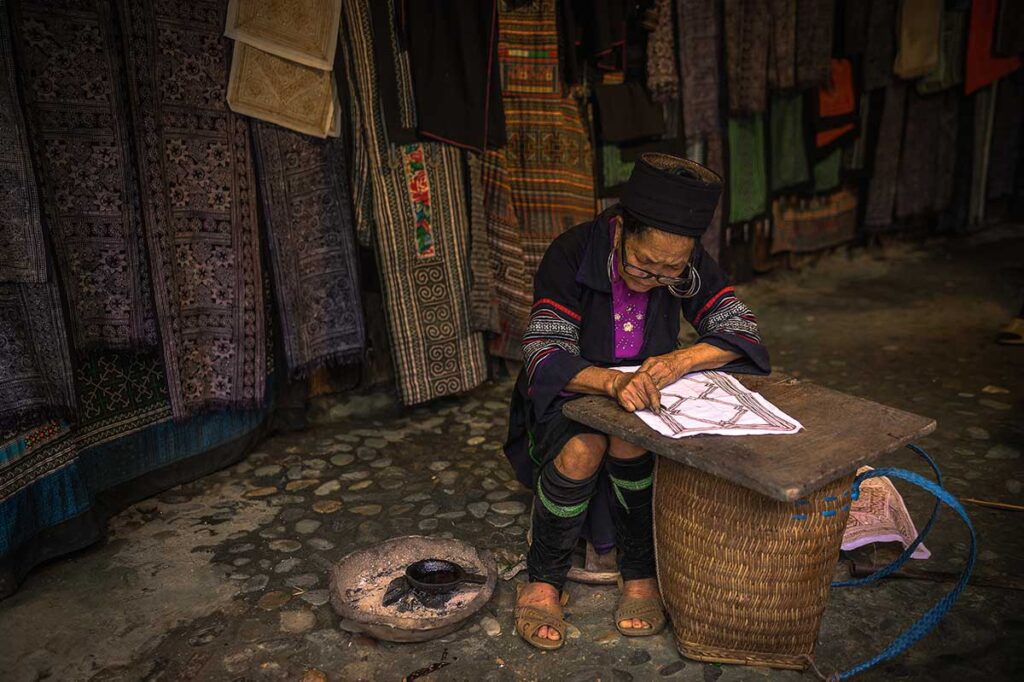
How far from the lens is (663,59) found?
4820 mm

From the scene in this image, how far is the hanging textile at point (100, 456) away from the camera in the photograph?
2688 millimetres

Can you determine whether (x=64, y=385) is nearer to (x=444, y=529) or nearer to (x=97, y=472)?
(x=97, y=472)

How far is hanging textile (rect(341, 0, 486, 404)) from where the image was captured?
3553mm

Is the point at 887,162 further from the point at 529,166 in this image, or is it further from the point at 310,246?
the point at 310,246

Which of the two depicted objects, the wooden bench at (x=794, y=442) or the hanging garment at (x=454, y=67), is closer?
the wooden bench at (x=794, y=442)

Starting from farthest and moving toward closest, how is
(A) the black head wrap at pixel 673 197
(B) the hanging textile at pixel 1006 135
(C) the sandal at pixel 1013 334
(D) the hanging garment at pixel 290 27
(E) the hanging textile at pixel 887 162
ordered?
1. (B) the hanging textile at pixel 1006 135
2. (E) the hanging textile at pixel 887 162
3. (C) the sandal at pixel 1013 334
4. (D) the hanging garment at pixel 290 27
5. (A) the black head wrap at pixel 673 197

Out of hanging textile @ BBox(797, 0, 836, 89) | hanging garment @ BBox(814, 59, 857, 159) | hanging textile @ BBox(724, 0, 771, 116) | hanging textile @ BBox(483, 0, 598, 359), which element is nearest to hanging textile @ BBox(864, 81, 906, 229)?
hanging garment @ BBox(814, 59, 857, 159)

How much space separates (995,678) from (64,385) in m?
3.00

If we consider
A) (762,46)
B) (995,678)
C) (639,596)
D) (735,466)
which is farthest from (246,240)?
(762,46)

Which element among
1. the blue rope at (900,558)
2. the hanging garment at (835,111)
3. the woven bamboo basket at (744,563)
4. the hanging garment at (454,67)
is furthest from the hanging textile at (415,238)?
the hanging garment at (835,111)

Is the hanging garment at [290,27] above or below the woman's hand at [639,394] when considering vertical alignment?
above

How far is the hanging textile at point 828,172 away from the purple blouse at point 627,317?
435 cm

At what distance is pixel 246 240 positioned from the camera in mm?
3320

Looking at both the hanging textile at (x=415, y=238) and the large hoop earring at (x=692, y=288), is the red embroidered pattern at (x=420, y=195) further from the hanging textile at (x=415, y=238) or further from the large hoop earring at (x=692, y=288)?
the large hoop earring at (x=692, y=288)
